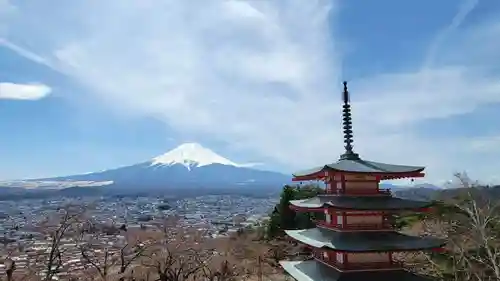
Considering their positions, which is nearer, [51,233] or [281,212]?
[51,233]

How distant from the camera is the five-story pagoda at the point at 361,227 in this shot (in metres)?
10.7

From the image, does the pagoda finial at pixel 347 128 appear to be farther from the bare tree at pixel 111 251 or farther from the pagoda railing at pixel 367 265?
the bare tree at pixel 111 251

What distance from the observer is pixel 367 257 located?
35.9 ft

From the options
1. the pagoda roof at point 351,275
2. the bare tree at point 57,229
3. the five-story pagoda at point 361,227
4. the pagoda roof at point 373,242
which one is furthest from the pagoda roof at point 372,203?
the bare tree at point 57,229

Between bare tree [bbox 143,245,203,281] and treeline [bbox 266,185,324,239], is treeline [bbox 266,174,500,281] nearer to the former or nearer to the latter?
treeline [bbox 266,185,324,239]

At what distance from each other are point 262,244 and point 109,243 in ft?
36.5

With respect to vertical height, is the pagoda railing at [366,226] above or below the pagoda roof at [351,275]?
above

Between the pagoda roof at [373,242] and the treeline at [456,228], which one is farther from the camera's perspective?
the treeline at [456,228]

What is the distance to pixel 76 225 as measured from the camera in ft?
67.0

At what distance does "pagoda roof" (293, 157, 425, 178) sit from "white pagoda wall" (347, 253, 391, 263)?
211 cm

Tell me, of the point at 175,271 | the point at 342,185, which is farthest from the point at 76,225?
the point at 342,185

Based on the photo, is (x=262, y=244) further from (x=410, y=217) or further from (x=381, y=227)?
(x=381, y=227)

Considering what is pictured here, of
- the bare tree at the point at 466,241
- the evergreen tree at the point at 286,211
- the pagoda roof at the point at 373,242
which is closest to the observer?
the pagoda roof at the point at 373,242

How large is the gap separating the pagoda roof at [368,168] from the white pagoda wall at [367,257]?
6.93 ft
